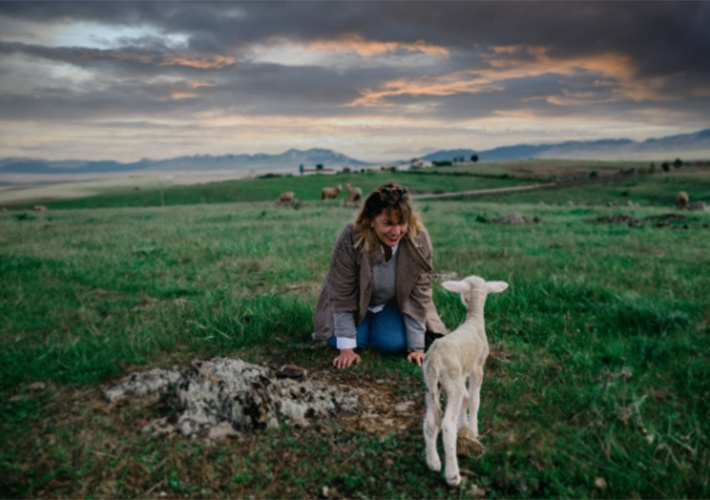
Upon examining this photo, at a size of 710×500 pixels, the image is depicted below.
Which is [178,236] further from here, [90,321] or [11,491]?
[11,491]

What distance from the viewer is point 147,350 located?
4.70 metres

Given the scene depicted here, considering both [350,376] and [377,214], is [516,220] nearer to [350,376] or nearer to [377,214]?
[377,214]

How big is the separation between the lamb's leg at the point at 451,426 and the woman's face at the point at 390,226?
1.89 meters

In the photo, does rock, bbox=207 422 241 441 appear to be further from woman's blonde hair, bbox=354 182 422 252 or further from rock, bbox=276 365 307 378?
woman's blonde hair, bbox=354 182 422 252

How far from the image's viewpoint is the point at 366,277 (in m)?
4.62

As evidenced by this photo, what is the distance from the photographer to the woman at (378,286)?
459 cm

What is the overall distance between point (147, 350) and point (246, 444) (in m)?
2.14

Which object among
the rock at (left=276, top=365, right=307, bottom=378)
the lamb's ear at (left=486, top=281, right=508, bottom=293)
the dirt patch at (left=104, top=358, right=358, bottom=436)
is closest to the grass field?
the dirt patch at (left=104, top=358, right=358, bottom=436)

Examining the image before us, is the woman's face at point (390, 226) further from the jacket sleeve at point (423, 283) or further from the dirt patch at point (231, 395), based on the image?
the dirt patch at point (231, 395)

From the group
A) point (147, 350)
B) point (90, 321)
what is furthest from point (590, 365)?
point (90, 321)

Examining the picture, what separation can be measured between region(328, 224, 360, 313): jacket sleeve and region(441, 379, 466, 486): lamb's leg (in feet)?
6.87

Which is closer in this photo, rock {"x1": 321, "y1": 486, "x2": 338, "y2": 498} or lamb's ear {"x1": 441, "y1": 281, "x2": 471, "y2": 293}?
rock {"x1": 321, "y1": 486, "x2": 338, "y2": 498}

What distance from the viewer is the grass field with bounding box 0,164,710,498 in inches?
113

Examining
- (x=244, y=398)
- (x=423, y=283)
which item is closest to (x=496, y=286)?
(x=423, y=283)
